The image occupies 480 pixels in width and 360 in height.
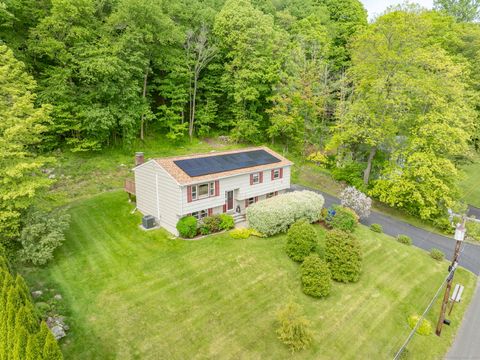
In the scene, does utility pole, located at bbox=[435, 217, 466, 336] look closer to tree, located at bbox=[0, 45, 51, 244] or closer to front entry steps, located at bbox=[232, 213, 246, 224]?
front entry steps, located at bbox=[232, 213, 246, 224]

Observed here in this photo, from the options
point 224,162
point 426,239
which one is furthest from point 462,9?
point 224,162

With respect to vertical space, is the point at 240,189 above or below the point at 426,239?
above

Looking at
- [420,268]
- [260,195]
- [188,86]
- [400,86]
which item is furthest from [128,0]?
[420,268]

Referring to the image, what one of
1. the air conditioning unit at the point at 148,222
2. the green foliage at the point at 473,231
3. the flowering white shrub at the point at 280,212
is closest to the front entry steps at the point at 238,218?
the flowering white shrub at the point at 280,212

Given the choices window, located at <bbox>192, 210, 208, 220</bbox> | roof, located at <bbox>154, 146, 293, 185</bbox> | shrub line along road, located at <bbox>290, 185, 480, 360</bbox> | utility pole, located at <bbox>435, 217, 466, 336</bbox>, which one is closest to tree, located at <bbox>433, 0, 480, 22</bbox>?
shrub line along road, located at <bbox>290, 185, 480, 360</bbox>

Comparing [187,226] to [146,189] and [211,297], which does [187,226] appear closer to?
[146,189]

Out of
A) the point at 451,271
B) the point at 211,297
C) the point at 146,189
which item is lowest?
the point at 211,297
